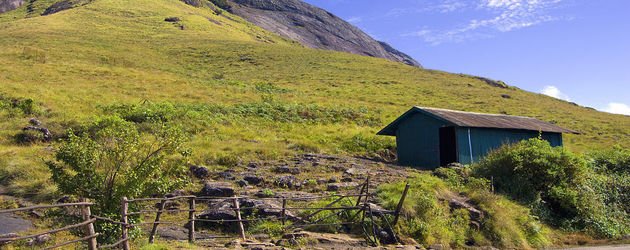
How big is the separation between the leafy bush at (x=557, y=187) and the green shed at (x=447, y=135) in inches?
96.1

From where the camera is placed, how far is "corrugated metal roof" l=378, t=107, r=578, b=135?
2497 cm

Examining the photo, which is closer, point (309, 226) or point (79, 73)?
point (309, 226)

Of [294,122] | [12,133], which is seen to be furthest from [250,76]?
[12,133]

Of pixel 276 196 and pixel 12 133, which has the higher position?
pixel 12 133

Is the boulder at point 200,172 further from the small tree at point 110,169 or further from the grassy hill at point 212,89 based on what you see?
the small tree at point 110,169

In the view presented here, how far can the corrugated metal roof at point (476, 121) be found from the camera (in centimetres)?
2497

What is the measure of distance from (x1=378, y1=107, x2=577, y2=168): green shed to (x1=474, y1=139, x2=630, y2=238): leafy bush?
2.44 metres

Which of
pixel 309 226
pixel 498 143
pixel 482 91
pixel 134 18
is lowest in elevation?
pixel 309 226

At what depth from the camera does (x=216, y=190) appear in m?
18.0

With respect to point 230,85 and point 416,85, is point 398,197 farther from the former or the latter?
point 416,85

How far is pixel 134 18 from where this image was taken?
3351 inches

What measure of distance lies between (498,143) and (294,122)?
13.6 meters

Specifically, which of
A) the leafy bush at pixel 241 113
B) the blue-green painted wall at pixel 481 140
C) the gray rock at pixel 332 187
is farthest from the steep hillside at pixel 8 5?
the gray rock at pixel 332 187

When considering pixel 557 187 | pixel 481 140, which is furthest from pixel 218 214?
pixel 481 140
